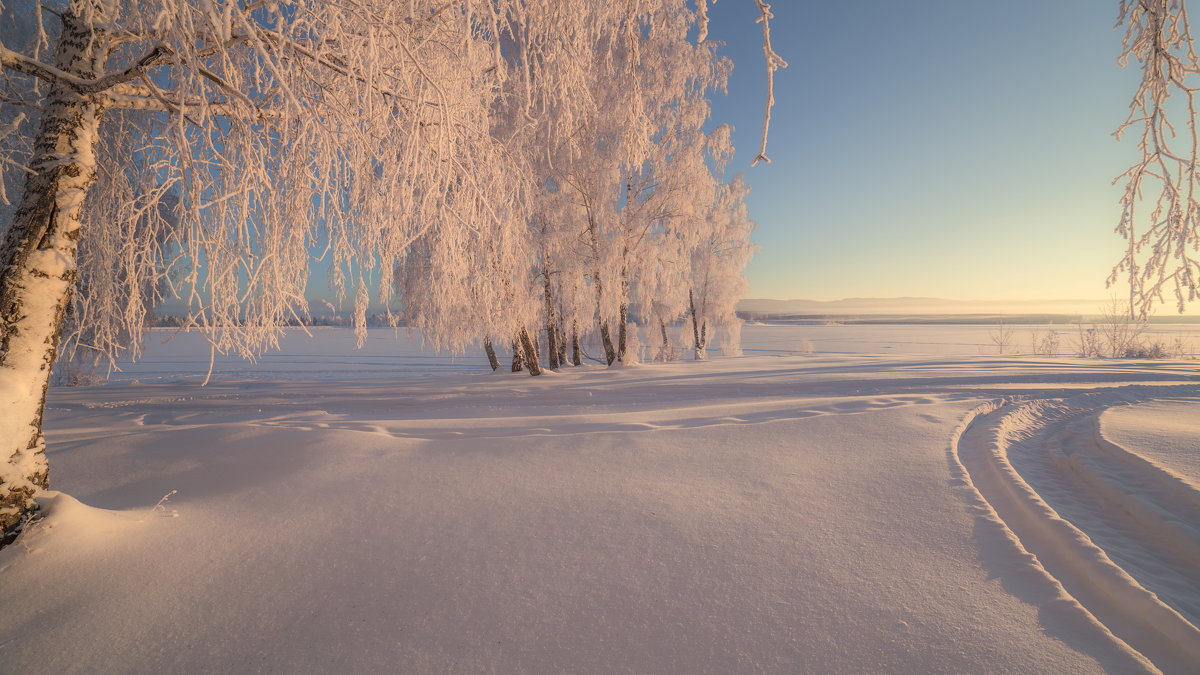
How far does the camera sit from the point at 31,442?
1849 millimetres

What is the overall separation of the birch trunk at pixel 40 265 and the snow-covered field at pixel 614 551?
23 cm

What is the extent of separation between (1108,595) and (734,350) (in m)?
18.0

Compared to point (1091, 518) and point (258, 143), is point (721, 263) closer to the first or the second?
point (1091, 518)

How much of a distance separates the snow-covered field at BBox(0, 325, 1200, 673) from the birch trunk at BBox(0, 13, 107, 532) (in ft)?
0.75

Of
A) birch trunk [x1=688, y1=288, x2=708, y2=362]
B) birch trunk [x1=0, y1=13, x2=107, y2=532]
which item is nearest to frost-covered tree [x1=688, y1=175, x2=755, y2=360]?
birch trunk [x1=688, y1=288, x2=708, y2=362]

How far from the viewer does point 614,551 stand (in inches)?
75.2

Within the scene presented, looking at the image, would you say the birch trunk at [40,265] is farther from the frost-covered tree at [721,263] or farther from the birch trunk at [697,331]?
the birch trunk at [697,331]

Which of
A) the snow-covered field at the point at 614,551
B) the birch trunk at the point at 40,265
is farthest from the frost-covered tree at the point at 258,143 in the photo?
the snow-covered field at the point at 614,551

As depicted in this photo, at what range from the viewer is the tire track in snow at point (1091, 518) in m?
1.49

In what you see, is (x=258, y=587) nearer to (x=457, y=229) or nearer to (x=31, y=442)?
(x=31, y=442)

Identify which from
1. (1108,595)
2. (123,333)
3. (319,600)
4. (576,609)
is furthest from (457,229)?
(123,333)

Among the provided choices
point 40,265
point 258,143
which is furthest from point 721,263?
point 40,265

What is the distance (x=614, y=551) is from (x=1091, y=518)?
280 centimetres

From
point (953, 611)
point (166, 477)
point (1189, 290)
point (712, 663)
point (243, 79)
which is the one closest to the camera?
point (712, 663)
